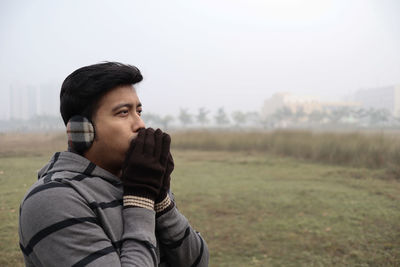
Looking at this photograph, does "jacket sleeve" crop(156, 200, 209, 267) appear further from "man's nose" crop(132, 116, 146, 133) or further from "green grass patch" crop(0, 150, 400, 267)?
"green grass patch" crop(0, 150, 400, 267)

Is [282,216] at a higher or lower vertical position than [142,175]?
lower

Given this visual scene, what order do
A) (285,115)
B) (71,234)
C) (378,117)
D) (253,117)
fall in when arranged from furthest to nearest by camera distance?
(253,117) → (285,115) → (378,117) → (71,234)

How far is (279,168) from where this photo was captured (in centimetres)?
1098

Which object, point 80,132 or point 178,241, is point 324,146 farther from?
point 80,132

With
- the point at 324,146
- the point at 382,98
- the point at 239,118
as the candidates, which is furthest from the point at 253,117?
the point at 324,146

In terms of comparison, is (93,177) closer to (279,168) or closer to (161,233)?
(161,233)

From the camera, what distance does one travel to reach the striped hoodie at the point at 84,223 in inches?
36.9

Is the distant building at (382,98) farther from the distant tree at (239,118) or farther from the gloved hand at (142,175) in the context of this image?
the gloved hand at (142,175)

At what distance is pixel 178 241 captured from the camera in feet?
4.01

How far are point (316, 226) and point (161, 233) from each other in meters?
4.40

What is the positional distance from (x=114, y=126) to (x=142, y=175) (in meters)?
0.21

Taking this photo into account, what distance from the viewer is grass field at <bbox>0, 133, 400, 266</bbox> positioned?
3855 millimetres

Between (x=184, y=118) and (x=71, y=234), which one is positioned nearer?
(x=71, y=234)

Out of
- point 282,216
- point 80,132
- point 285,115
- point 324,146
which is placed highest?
point 285,115
